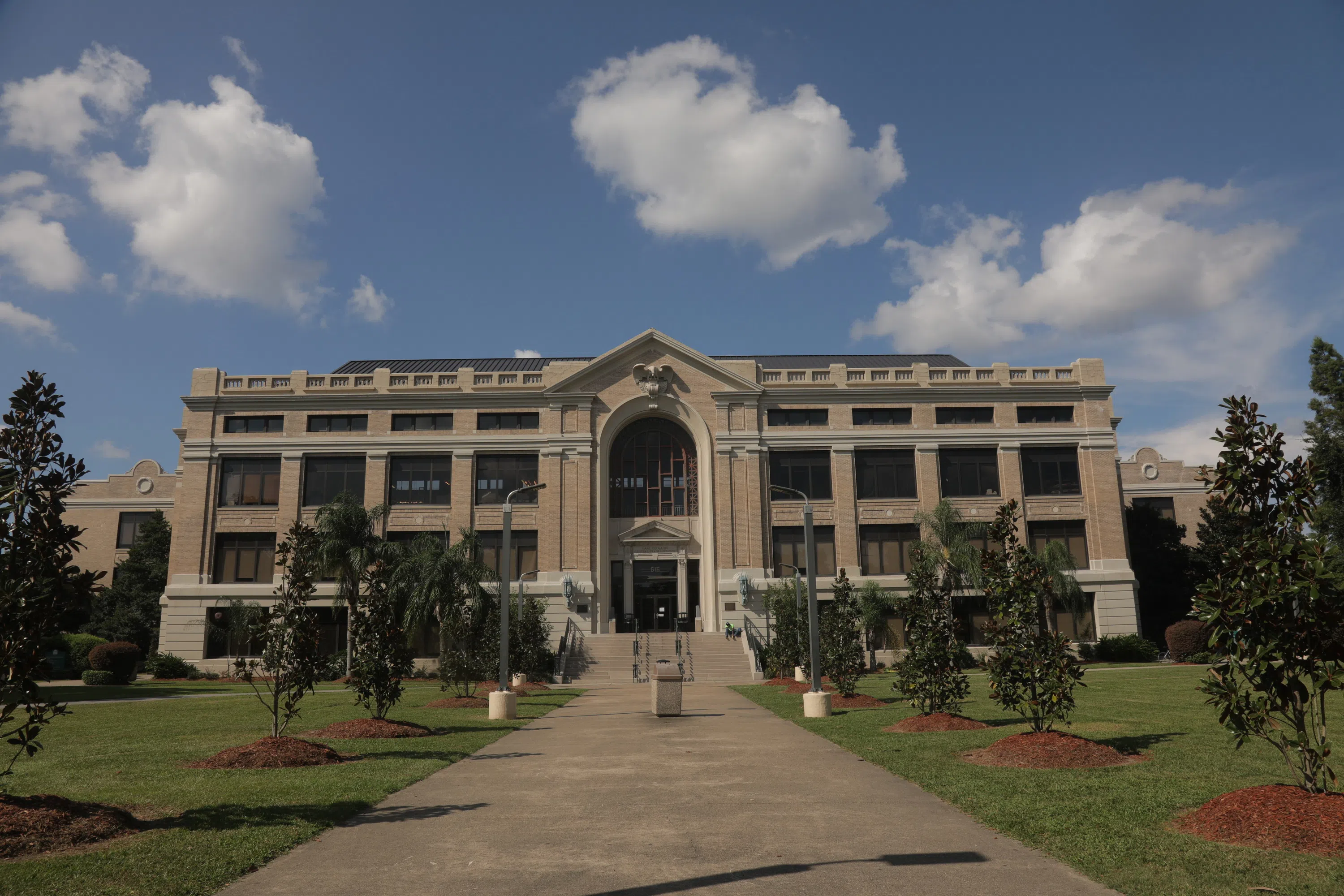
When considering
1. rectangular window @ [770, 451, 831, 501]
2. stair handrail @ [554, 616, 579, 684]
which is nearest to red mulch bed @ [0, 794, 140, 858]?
stair handrail @ [554, 616, 579, 684]

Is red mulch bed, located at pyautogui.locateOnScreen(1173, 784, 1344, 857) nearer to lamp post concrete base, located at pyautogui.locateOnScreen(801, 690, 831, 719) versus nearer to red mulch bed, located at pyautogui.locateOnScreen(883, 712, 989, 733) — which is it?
red mulch bed, located at pyautogui.locateOnScreen(883, 712, 989, 733)

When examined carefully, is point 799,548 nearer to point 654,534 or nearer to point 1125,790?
point 654,534

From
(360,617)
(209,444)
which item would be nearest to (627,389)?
(209,444)

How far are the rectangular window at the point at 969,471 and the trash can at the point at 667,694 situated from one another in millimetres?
33640

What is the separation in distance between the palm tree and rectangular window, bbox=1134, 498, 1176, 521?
5305 cm

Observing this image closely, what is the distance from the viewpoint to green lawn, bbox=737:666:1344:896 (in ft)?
25.1

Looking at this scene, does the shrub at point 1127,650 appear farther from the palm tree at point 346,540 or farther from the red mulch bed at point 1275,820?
the red mulch bed at point 1275,820

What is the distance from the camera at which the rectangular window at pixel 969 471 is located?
2095 inches

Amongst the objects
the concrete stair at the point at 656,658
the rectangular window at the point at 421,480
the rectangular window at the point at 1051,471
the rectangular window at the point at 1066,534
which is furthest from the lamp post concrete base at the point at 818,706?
the rectangular window at the point at 1051,471

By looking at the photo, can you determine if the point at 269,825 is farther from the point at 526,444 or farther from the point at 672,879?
the point at 526,444

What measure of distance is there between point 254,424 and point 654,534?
78.6ft

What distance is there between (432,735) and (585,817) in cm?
984

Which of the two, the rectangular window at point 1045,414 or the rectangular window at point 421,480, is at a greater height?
the rectangular window at point 1045,414

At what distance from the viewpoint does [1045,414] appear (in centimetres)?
5425
